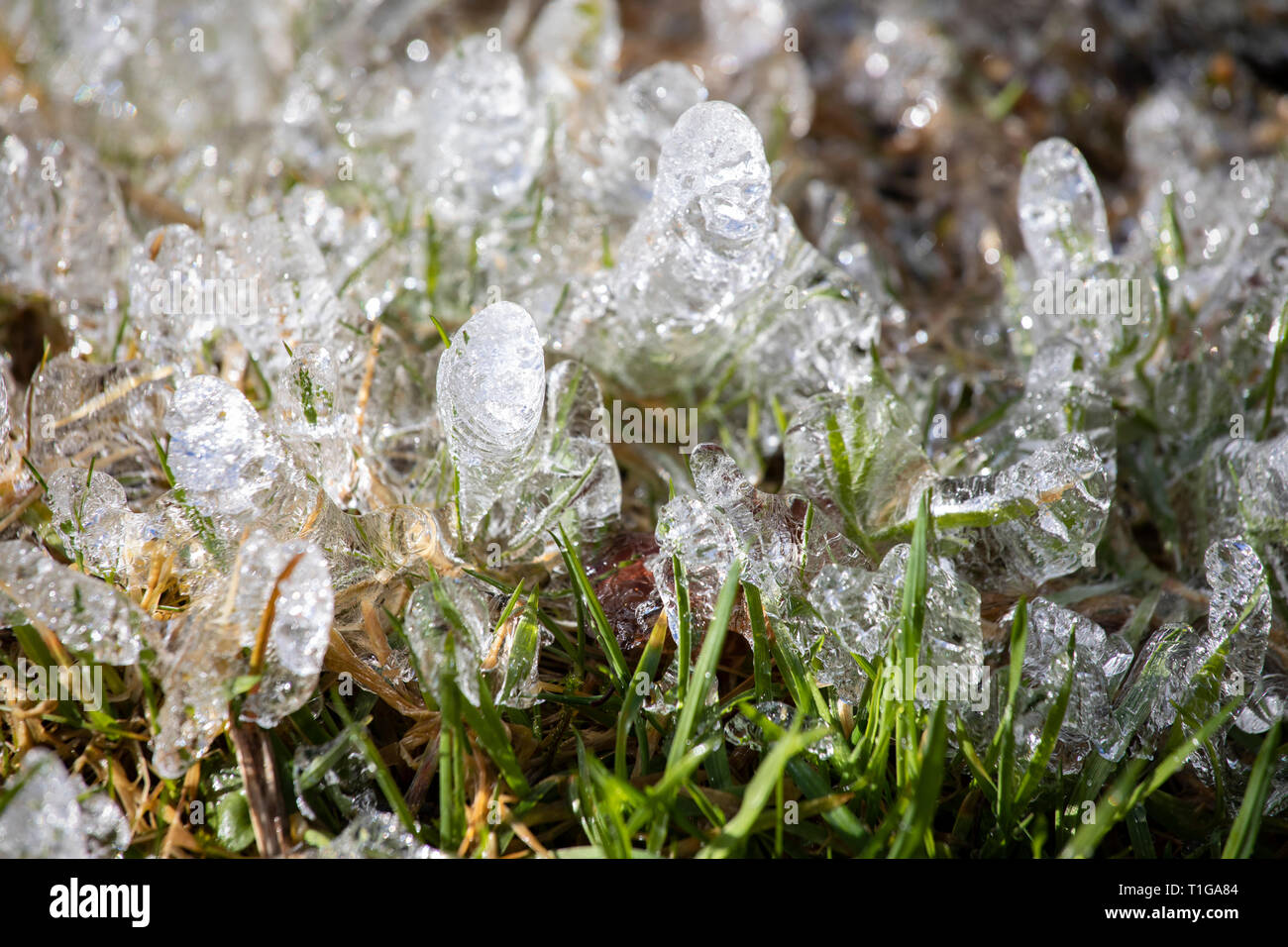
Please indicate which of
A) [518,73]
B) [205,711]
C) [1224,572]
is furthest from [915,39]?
[205,711]

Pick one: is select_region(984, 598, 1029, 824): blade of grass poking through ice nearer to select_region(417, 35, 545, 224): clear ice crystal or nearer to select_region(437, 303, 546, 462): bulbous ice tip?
select_region(437, 303, 546, 462): bulbous ice tip

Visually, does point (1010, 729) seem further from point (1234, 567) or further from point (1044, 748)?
point (1234, 567)

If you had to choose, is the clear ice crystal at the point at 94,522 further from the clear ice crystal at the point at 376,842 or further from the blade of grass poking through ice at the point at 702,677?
the blade of grass poking through ice at the point at 702,677

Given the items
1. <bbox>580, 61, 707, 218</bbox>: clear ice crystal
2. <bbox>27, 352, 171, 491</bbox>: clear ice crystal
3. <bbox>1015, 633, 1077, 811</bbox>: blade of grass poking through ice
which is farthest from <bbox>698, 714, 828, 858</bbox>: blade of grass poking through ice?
<bbox>580, 61, 707, 218</bbox>: clear ice crystal

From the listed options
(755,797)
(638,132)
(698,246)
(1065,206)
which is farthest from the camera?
(638,132)

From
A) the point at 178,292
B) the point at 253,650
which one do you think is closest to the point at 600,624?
the point at 253,650

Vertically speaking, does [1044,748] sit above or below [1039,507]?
below

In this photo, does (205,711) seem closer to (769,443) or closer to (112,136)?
(769,443)
